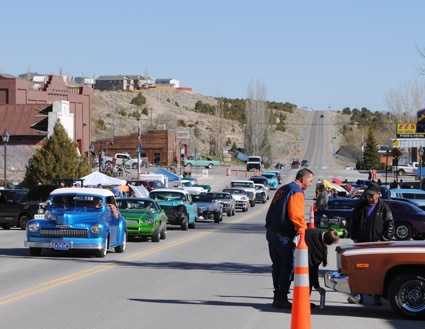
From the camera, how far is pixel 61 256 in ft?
68.0

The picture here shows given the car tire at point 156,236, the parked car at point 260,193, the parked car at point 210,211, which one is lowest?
the parked car at point 260,193

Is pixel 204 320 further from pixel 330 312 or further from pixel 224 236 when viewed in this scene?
pixel 224 236

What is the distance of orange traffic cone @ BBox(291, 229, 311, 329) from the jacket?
6.53 ft

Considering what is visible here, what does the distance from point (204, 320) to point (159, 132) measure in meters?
106

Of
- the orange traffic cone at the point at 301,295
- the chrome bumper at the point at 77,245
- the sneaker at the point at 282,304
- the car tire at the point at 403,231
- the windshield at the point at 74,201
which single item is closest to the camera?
the orange traffic cone at the point at 301,295

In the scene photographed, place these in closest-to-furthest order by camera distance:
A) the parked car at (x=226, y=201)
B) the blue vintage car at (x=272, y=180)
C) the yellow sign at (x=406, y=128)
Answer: the parked car at (x=226, y=201) < the blue vintage car at (x=272, y=180) < the yellow sign at (x=406, y=128)

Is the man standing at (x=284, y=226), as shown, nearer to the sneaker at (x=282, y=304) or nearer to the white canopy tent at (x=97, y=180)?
the sneaker at (x=282, y=304)

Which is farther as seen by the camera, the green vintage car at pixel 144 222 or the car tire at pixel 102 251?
the green vintage car at pixel 144 222

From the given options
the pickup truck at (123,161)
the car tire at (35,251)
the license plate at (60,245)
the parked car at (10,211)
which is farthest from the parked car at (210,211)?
the pickup truck at (123,161)

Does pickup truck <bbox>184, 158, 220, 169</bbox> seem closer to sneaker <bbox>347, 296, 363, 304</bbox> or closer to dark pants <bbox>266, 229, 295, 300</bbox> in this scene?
sneaker <bbox>347, 296, 363, 304</bbox>

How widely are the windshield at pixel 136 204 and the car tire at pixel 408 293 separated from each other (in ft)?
53.2

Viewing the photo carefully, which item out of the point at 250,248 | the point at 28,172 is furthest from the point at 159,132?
the point at 250,248

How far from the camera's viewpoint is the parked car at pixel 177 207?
33.0 meters

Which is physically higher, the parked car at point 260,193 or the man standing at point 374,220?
the man standing at point 374,220
